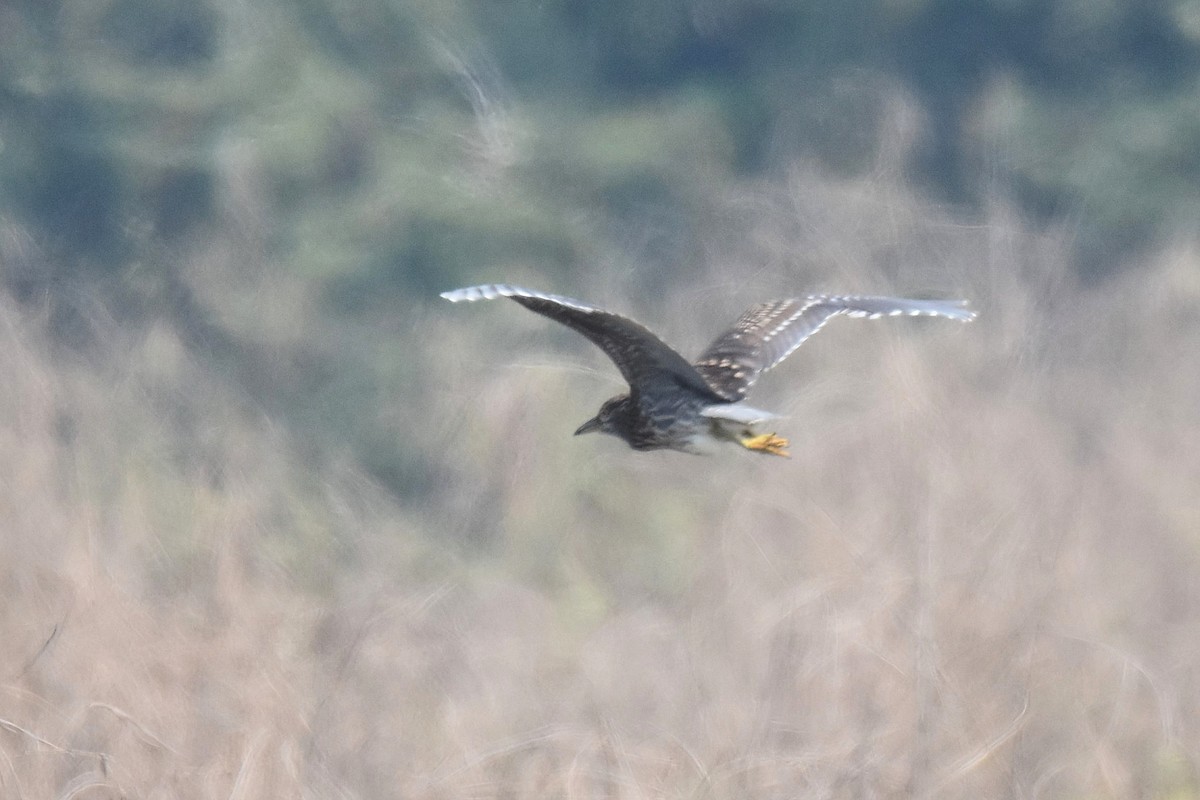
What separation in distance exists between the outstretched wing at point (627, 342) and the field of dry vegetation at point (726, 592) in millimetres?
1691

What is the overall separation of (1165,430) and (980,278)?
2.00 meters

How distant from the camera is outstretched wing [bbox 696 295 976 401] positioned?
7.23m

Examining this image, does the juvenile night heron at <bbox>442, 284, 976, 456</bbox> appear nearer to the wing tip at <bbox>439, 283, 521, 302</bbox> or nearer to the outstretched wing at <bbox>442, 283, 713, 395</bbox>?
the outstretched wing at <bbox>442, 283, 713, 395</bbox>

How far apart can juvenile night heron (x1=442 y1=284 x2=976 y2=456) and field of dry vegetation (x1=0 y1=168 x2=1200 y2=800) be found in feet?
3.95

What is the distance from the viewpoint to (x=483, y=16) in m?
21.8

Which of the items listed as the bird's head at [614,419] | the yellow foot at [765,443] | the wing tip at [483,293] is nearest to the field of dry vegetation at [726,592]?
the yellow foot at [765,443]

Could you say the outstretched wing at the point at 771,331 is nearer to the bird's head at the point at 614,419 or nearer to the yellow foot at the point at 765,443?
the yellow foot at the point at 765,443

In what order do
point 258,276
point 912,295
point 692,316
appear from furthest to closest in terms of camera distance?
point 258,276 < point 692,316 < point 912,295

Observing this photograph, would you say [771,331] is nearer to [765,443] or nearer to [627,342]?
[765,443]

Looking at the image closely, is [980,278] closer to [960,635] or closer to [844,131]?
[960,635]

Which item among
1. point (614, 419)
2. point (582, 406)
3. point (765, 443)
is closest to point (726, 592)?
point (765, 443)

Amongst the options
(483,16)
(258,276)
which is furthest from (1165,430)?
(483,16)

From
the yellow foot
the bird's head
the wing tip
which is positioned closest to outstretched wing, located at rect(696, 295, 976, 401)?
the yellow foot

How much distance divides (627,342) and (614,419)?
0.67 metres
